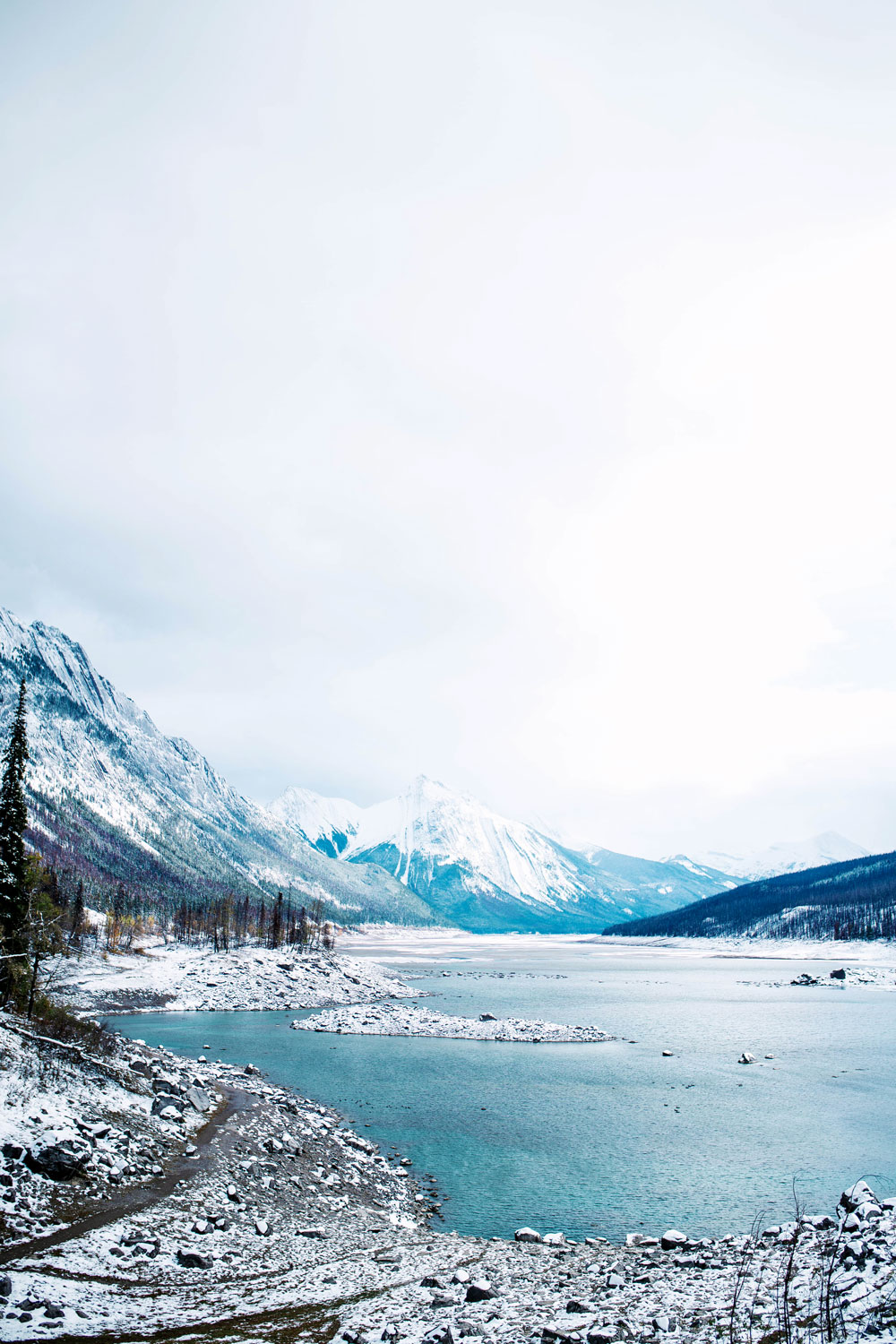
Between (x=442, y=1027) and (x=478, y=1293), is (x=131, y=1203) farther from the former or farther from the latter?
(x=442, y=1027)

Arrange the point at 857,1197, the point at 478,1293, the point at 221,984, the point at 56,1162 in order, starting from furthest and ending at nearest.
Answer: the point at 221,984 → the point at 857,1197 → the point at 56,1162 → the point at 478,1293

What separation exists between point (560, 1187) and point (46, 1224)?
21.7m

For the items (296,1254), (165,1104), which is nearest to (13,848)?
(165,1104)

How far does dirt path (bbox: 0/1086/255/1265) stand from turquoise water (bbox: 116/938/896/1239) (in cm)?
1038

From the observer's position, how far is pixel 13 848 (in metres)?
45.2

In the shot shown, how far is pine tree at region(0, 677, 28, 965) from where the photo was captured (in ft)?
144

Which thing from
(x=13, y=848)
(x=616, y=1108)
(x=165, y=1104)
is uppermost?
(x=13, y=848)

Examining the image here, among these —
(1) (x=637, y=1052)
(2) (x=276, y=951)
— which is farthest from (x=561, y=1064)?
(2) (x=276, y=951)

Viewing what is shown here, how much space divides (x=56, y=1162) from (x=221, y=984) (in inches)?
3319

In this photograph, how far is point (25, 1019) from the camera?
33.1m

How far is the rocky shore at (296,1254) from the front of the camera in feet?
53.5

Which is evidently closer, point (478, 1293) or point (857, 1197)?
point (478, 1293)

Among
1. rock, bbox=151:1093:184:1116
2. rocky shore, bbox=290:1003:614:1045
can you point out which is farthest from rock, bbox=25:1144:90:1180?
rocky shore, bbox=290:1003:614:1045

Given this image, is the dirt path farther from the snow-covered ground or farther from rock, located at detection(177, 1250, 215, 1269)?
the snow-covered ground
